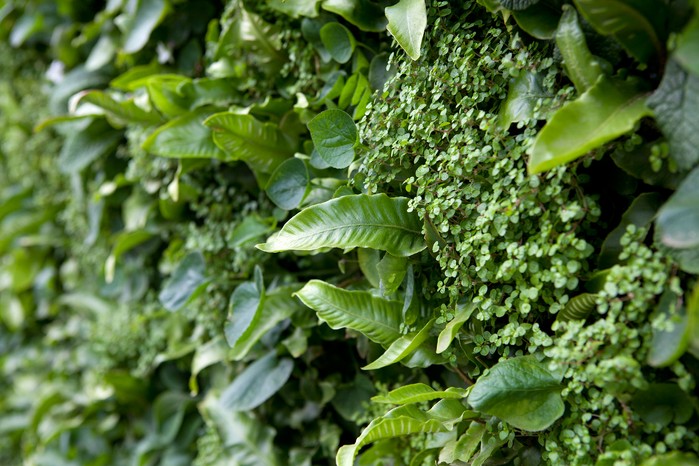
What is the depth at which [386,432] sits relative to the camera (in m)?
0.99

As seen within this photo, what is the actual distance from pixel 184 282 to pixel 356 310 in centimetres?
49

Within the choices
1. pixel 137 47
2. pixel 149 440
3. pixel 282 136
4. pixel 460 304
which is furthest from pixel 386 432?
pixel 137 47

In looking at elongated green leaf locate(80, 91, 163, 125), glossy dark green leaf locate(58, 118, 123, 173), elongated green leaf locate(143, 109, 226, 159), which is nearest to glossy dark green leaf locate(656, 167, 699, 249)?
elongated green leaf locate(143, 109, 226, 159)

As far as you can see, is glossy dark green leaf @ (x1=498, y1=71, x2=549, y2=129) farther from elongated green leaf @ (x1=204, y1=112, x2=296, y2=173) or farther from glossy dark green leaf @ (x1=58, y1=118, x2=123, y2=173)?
glossy dark green leaf @ (x1=58, y1=118, x2=123, y2=173)

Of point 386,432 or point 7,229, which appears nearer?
point 386,432

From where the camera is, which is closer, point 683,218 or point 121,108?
point 683,218

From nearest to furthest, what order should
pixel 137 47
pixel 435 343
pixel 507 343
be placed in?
pixel 507 343, pixel 435 343, pixel 137 47

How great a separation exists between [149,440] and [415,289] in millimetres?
1069

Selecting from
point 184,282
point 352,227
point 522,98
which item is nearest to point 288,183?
point 352,227

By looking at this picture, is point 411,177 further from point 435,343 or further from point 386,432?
point 386,432

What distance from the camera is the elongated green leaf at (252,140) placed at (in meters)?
1.19

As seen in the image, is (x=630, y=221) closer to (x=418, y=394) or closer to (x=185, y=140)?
(x=418, y=394)

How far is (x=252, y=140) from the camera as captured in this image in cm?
123

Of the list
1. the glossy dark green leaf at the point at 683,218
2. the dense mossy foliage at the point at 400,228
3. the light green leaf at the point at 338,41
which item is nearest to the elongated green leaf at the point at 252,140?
the dense mossy foliage at the point at 400,228
